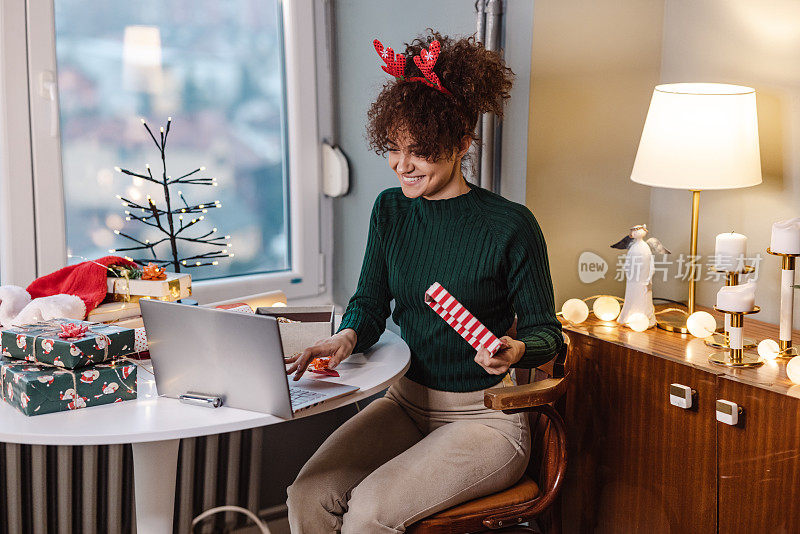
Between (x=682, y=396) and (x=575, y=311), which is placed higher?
(x=575, y=311)

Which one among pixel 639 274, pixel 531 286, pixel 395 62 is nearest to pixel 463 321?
pixel 531 286

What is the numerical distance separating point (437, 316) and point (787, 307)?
740 millimetres

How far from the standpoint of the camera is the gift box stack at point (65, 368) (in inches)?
49.1

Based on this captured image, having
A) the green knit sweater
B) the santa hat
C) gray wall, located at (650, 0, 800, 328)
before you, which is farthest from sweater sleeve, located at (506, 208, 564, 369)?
the santa hat

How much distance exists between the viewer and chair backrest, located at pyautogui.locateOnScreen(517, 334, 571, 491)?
4.99 feet

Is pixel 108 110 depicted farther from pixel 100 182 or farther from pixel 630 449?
pixel 630 449

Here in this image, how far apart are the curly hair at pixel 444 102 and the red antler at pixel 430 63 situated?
1 centimetres

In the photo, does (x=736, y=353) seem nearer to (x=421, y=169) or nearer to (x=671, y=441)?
(x=671, y=441)

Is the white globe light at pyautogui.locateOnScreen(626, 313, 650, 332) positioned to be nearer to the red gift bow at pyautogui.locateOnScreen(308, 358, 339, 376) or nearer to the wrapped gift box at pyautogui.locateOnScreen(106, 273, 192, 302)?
the red gift bow at pyautogui.locateOnScreen(308, 358, 339, 376)

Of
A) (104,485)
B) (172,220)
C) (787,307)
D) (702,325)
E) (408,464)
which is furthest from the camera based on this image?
(172,220)

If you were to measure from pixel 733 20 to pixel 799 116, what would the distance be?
1.01ft

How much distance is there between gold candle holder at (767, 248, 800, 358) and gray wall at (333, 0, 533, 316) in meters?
0.62

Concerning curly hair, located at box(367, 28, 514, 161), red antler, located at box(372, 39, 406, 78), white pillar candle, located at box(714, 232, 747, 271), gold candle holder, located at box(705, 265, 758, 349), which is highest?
red antler, located at box(372, 39, 406, 78)

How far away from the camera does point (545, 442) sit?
158 centimetres
